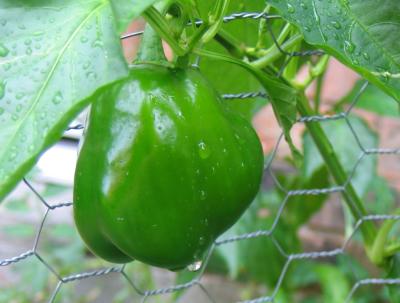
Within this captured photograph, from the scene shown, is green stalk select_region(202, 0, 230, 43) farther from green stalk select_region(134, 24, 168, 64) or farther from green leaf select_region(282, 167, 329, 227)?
green leaf select_region(282, 167, 329, 227)

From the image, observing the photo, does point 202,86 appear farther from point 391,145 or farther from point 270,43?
point 391,145

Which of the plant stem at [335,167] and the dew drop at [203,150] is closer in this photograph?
the dew drop at [203,150]

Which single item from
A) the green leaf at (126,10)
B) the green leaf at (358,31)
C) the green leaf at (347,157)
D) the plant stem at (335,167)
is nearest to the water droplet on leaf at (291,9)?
the green leaf at (358,31)

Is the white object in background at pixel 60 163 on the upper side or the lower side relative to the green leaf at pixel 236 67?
lower

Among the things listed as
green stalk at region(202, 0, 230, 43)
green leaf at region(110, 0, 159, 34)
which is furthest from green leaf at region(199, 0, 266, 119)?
green leaf at region(110, 0, 159, 34)

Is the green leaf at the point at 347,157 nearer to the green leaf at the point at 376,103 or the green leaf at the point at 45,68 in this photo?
the green leaf at the point at 376,103

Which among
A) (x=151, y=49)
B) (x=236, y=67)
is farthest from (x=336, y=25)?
(x=236, y=67)

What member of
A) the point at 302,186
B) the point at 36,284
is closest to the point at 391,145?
the point at 302,186
